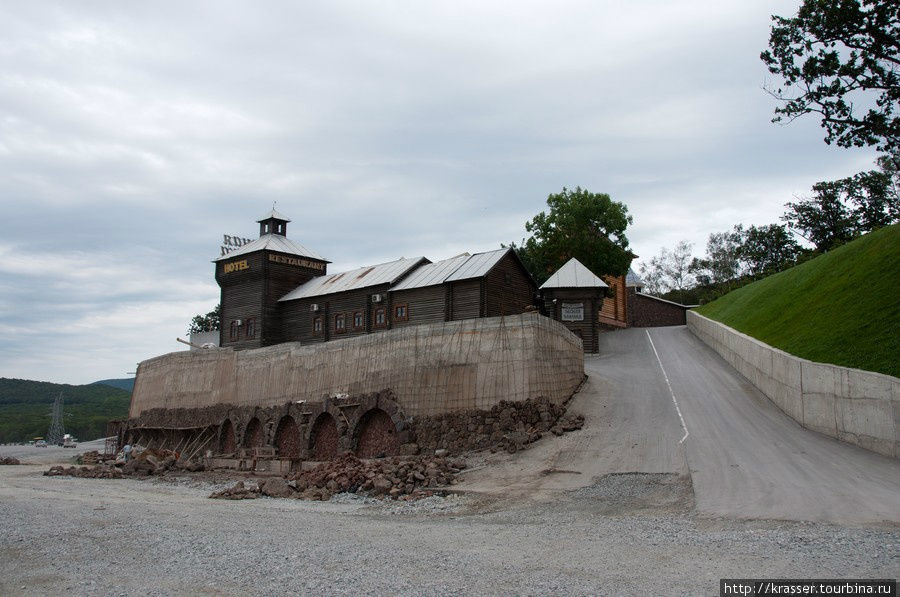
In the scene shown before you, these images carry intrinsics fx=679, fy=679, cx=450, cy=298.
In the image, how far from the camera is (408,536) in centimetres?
1293

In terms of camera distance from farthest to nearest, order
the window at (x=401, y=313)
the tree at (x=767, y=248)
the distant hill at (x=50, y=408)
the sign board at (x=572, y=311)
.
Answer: the distant hill at (x=50, y=408) < the tree at (x=767, y=248) < the sign board at (x=572, y=311) < the window at (x=401, y=313)

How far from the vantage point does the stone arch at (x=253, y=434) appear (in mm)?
36625

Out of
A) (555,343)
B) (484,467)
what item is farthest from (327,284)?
(484,467)

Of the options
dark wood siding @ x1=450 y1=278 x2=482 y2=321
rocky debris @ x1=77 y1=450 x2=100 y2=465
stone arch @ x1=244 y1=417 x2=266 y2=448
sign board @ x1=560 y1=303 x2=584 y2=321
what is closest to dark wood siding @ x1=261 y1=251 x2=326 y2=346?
stone arch @ x1=244 y1=417 x2=266 y2=448

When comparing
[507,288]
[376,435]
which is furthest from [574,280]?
[376,435]

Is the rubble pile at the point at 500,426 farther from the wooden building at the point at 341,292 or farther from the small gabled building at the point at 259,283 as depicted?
the small gabled building at the point at 259,283

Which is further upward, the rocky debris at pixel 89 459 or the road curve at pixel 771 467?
the road curve at pixel 771 467

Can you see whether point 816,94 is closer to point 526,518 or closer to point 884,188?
point 526,518

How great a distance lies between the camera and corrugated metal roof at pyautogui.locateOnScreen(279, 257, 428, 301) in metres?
42.8

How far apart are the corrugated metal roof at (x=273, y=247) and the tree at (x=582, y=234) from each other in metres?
16.9

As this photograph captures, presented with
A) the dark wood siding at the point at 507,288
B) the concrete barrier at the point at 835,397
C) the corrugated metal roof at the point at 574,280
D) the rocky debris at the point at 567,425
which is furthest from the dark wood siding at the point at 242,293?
the concrete barrier at the point at 835,397

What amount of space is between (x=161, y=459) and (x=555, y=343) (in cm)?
2376

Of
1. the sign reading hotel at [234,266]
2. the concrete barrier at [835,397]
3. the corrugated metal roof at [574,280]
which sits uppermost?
the sign reading hotel at [234,266]

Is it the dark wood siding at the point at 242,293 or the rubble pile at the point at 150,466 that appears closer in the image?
the rubble pile at the point at 150,466
